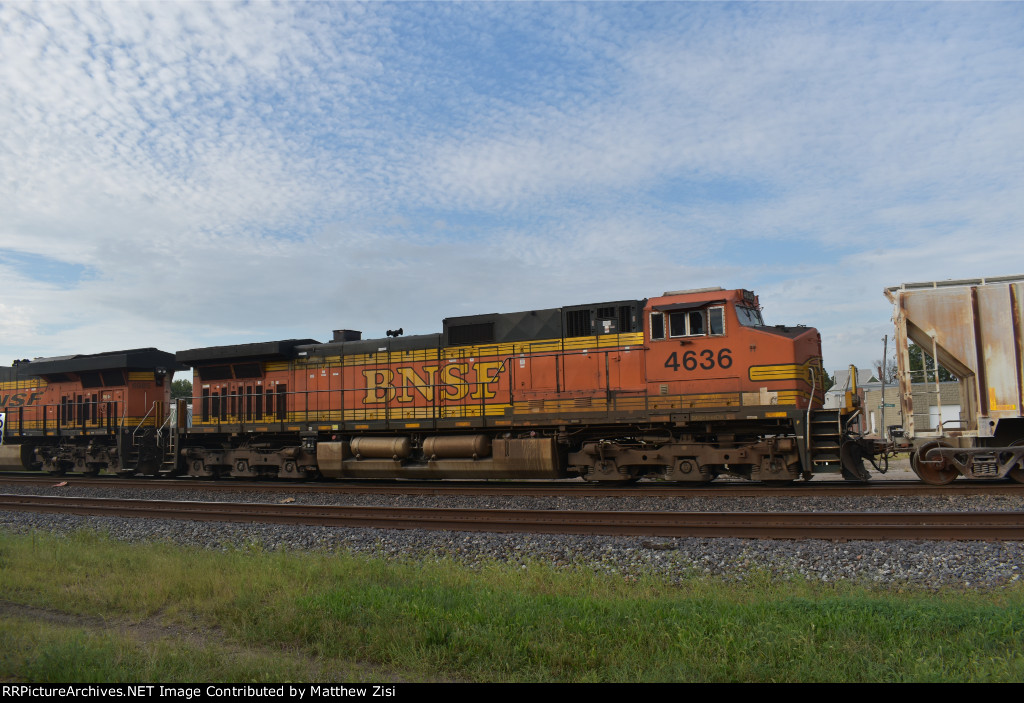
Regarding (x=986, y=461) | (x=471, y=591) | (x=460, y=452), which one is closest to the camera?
(x=471, y=591)

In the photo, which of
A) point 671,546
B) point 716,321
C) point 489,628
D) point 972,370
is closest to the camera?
point 489,628

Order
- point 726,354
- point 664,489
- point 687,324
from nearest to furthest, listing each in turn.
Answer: point 664,489 → point 726,354 → point 687,324

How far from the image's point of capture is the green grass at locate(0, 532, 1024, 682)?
13.7ft

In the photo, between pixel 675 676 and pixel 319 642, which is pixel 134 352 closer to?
pixel 319 642

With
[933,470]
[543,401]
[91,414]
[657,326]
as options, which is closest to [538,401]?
[543,401]

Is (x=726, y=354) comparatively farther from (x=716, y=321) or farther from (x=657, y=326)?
(x=657, y=326)

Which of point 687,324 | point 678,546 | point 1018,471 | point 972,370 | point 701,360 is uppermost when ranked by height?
point 687,324

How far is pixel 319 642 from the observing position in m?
4.89

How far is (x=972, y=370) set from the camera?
39.3 feet

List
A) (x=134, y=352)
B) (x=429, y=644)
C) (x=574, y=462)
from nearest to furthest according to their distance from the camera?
(x=429, y=644), (x=574, y=462), (x=134, y=352)

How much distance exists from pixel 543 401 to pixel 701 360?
3.36 metres

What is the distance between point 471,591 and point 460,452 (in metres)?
9.00
